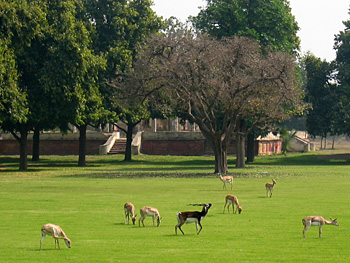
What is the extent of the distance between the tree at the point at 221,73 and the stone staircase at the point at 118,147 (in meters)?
34.0

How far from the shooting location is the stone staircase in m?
90.1

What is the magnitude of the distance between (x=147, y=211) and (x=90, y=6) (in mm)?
52385

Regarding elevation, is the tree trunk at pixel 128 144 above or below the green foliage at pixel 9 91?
below

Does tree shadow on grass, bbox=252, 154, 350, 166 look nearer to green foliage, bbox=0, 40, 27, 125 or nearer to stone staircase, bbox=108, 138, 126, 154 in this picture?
stone staircase, bbox=108, 138, 126, 154

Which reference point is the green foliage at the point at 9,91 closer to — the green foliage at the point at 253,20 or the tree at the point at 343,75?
Result: the green foliage at the point at 253,20

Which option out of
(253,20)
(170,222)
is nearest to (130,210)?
(170,222)

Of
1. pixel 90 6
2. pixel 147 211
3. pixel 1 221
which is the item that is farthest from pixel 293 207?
pixel 90 6

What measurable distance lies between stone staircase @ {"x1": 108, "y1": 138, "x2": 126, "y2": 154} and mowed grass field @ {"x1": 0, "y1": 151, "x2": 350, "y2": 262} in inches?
1666

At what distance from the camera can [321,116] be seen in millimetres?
83875

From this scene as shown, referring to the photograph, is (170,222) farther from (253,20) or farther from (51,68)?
(253,20)

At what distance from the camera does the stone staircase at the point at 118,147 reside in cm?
9006

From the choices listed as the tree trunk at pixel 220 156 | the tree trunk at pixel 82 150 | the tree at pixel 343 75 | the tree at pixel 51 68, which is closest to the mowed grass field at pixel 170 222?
the tree trunk at pixel 220 156

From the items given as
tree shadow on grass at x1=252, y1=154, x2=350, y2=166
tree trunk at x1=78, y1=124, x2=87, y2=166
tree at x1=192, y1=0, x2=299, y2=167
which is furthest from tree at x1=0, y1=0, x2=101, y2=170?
tree shadow on grass at x1=252, y1=154, x2=350, y2=166

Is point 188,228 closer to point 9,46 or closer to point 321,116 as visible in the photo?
point 9,46
